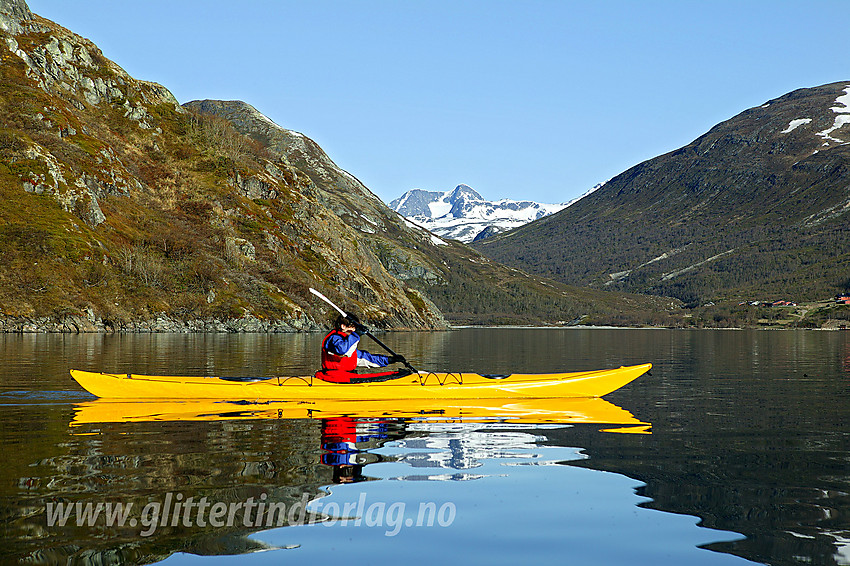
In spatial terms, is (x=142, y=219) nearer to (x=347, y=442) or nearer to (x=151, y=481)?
(x=347, y=442)

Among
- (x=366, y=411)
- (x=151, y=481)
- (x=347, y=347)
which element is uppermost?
(x=347, y=347)

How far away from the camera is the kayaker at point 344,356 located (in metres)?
23.0

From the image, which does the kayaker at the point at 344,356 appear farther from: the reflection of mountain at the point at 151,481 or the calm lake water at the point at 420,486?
the reflection of mountain at the point at 151,481

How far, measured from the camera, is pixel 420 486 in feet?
44.9

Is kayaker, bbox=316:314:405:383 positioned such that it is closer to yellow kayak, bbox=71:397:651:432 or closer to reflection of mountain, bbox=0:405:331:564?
yellow kayak, bbox=71:397:651:432

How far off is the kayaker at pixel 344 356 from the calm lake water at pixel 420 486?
1429 millimetres

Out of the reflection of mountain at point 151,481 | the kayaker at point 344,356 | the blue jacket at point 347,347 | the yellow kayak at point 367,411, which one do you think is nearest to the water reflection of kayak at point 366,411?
the yellow kayak at point 367,411

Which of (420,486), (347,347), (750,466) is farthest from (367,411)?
(750,466)

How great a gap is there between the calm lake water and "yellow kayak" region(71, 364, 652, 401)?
76cm

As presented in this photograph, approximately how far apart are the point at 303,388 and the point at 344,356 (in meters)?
1.73

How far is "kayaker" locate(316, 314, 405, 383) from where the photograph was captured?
75.3 feet

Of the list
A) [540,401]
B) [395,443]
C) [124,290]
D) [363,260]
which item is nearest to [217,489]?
[395,443]

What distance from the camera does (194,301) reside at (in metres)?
117

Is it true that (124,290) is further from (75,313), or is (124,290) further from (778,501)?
(778,501)
